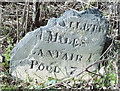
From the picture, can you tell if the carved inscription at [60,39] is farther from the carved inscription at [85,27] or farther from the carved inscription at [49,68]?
the carved inscription at [49,68]

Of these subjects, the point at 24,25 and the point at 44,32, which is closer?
the point at 44,32

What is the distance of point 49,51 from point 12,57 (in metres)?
0.47

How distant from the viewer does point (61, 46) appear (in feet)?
8.99

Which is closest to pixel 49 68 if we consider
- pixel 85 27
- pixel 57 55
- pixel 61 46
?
pixel 57 55

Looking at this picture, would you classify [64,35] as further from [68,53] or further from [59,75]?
[59,75]

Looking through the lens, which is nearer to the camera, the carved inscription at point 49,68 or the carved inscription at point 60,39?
the carved inscription at point 60,39

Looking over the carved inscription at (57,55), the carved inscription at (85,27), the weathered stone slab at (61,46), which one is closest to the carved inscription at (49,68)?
the weathered stone slab at (61,46)

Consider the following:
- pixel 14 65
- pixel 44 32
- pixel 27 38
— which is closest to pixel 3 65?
pixel 14 65

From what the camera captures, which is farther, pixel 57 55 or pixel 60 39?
pixel 57 55

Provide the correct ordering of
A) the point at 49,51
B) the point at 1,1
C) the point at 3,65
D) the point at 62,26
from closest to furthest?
the point at 62,26 → the point at 49,51 → the point at 3,65 → the point at 1,1

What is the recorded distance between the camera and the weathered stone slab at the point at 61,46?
8.53ft

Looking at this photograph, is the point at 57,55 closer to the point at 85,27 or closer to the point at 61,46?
the point at 61,46

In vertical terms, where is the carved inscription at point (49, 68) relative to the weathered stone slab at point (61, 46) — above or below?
below

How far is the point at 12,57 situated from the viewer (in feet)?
9.02
